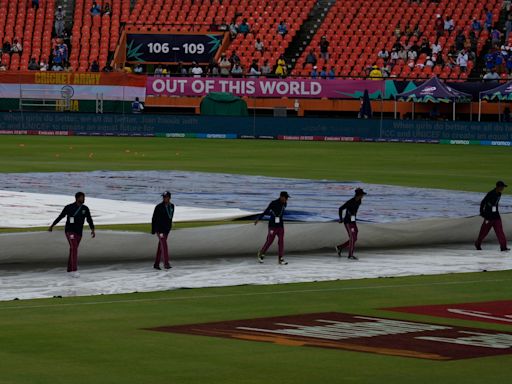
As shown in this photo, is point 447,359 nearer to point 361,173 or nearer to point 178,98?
point 361,173

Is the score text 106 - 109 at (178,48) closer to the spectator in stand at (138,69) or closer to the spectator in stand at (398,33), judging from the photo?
the spectator in stand at (138,69)

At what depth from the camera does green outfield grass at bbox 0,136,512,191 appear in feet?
152

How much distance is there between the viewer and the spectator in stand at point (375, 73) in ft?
221

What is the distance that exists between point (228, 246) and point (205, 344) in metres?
9.49

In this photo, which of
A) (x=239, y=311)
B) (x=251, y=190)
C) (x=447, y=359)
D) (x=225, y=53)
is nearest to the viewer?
(x=447, y=359)

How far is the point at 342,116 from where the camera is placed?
68562 millimetres

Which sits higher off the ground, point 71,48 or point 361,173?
point 71,48

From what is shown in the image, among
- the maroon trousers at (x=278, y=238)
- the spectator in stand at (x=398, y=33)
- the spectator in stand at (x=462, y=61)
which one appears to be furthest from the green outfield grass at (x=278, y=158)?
the maroon trousers at (x=278, y=238)

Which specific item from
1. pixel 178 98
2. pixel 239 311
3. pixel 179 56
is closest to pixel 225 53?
pixel 179 56

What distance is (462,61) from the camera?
231 ft

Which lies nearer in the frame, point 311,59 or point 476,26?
point 476,26

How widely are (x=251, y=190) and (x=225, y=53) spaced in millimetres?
38409

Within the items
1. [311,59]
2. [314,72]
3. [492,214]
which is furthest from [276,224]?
[311,59]

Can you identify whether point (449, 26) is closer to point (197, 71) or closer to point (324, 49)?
point (324, 49)
